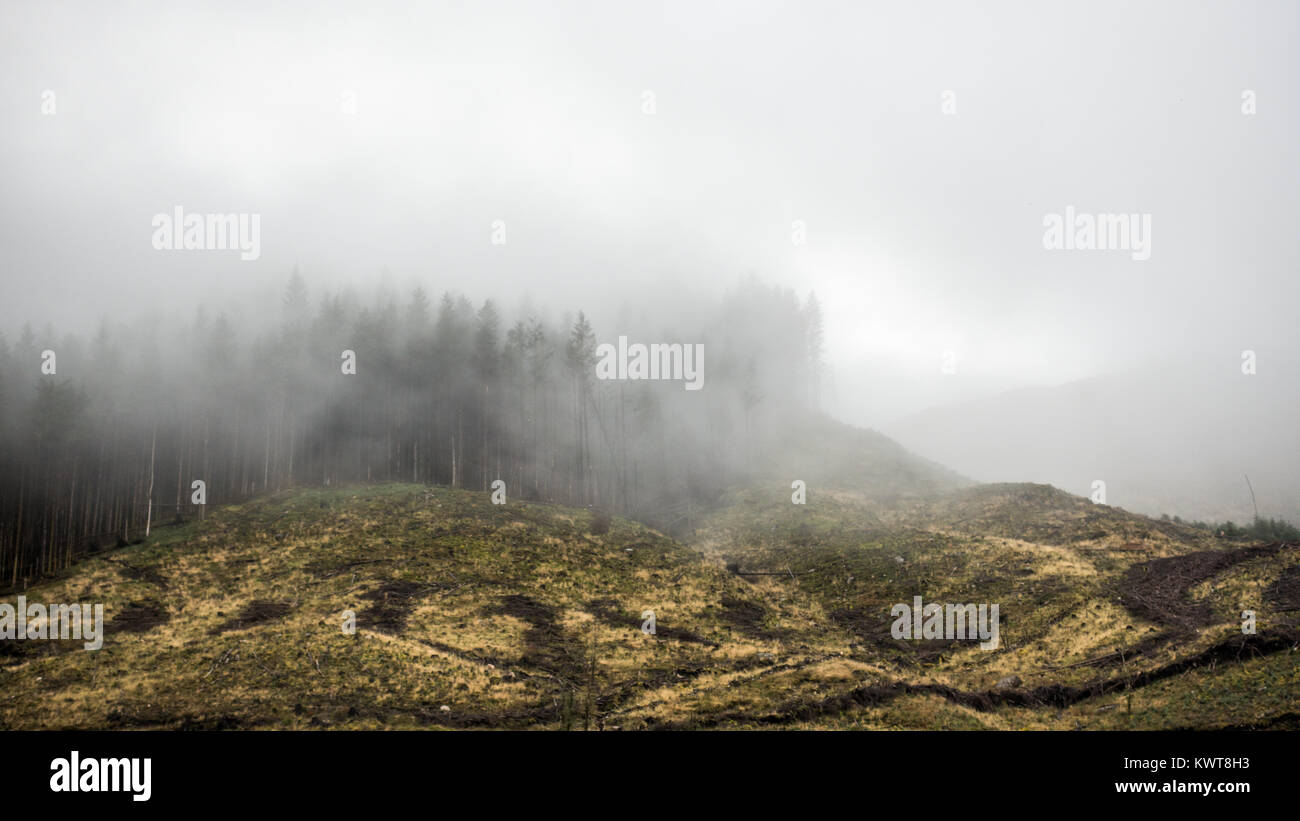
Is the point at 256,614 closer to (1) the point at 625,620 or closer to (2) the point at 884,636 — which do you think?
(1) the point at 625,620

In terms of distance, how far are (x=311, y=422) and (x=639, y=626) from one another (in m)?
57.6

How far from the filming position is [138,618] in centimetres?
3169

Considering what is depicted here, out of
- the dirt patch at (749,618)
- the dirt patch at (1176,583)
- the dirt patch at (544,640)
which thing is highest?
the dirt patch at (1176,583)

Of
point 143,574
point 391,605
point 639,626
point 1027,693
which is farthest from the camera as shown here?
point 143,574

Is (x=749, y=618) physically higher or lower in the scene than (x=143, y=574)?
lower

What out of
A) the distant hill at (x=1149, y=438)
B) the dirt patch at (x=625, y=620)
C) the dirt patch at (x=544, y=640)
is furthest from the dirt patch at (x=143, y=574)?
the distant hill at (x=1149, y=438)

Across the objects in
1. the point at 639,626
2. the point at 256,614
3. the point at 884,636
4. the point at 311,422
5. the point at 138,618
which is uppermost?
the point at 311,422

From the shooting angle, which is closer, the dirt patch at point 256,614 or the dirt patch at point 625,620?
the dirt patch at point 256,614

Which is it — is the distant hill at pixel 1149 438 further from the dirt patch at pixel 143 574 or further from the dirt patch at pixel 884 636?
the dirt patch at pixel 143 574

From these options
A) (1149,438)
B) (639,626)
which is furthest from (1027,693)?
(1149,438)

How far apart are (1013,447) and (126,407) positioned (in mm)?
144178

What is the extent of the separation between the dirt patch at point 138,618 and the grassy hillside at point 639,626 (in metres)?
0.18

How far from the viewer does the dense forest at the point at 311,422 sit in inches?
2283
